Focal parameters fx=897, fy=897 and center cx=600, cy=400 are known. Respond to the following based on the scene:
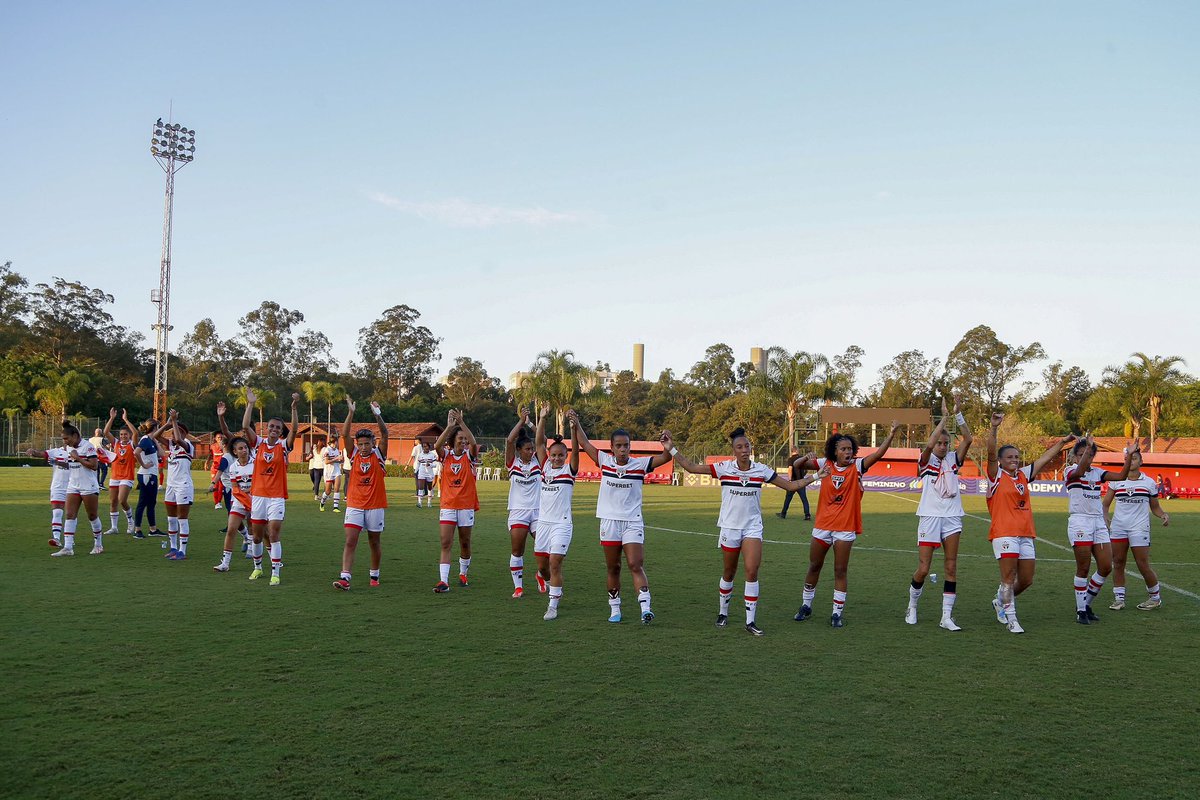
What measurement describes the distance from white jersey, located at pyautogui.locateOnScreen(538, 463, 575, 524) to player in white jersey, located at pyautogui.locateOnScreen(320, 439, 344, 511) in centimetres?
1609

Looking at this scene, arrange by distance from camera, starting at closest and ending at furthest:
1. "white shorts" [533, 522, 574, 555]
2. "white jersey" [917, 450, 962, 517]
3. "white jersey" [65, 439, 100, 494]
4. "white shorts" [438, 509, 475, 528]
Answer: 1. "white shorts" [533, 522, 574, 555]
2. "white jersey" [917, 450, 962, 517]
3. "white shorts" [438, 509, 475, 528]
4. "white jersey" [65, 439, 100, 494]

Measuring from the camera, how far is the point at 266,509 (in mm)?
12219

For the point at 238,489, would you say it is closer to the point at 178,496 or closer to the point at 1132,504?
the point at 178,496

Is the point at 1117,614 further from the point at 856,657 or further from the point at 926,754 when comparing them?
the point at 926,754

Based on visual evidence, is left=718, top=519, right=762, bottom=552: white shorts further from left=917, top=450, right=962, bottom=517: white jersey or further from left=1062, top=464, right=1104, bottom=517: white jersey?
left=1062, top=464, right=1104, bottom=517: white jersey

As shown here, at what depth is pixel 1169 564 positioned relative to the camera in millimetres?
17125

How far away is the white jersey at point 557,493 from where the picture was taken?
10781 mm

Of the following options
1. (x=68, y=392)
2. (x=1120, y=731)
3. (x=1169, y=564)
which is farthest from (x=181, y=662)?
(x=68, y=392)

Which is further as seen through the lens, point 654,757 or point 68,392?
point 68,392

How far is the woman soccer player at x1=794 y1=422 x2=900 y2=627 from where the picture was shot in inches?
394

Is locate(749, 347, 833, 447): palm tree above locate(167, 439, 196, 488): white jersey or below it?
above

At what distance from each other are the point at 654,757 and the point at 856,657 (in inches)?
140

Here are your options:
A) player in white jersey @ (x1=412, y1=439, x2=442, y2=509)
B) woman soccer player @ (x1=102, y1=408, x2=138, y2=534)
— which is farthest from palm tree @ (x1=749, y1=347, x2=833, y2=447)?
woman soccer player @ (x1=102, y1=408, x2=138, y2=534)

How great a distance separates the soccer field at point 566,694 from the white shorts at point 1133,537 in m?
0.90
